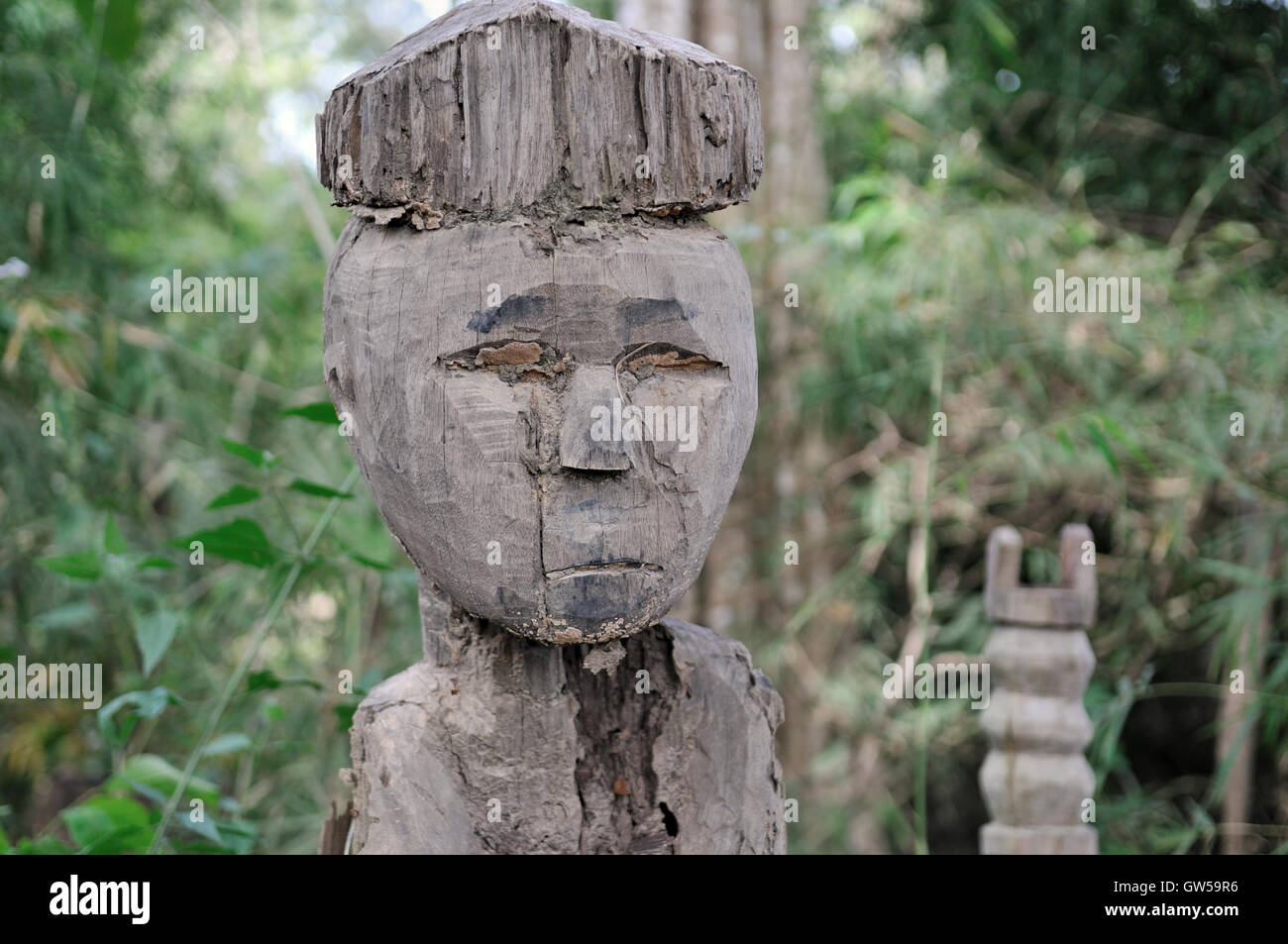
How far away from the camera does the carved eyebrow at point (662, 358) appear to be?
4.63 ft

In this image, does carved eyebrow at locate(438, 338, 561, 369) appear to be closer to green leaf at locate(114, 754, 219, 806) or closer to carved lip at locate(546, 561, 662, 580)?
carved lip at locate(546, 561, 662, 580)

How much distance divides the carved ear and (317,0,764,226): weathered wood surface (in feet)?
0.62

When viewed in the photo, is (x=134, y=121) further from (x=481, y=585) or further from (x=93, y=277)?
(x=481, y=585)

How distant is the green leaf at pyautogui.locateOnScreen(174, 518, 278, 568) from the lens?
5.99 ft

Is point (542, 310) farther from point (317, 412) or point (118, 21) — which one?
point (118, 21)

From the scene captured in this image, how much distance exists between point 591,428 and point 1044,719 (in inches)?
60.1

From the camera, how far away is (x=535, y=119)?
53.9 inches

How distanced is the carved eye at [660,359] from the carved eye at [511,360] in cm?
8

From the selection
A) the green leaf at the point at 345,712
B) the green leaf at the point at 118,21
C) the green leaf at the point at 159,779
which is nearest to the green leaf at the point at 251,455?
the green leaf at the point at 345,712

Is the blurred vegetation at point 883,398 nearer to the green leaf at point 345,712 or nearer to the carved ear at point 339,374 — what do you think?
the green leaf at point 345,712

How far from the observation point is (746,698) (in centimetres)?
167

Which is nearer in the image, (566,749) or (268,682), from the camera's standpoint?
(566,749)

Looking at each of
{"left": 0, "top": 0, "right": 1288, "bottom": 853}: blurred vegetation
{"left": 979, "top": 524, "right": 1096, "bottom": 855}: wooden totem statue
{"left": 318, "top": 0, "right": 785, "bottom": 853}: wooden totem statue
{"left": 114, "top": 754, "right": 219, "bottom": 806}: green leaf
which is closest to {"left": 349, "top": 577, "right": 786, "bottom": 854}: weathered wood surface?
{"left": 318, "top": 0, "right": 785, "bottom": 853}: wooden totem statue

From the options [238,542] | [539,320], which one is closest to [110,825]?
[238,542]
